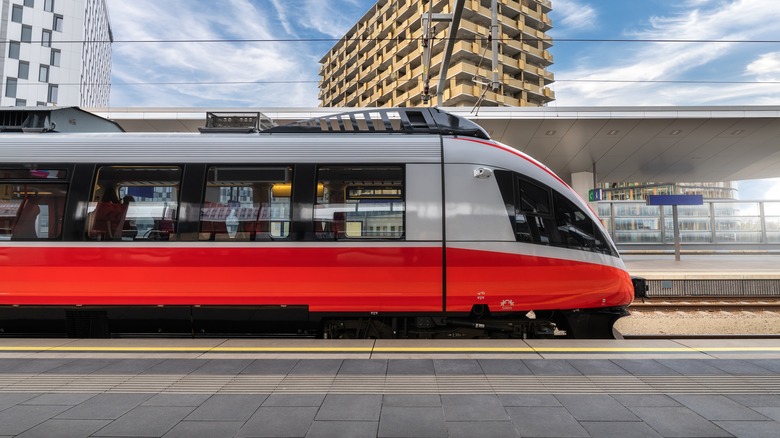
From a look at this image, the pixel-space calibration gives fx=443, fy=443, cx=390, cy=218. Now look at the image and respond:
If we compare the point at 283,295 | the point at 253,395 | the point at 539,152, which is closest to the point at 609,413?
the point at 253,395

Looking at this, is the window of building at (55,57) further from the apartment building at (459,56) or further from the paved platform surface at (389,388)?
the paved platform surface at (389,388)

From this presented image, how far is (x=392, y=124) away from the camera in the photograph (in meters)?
6.40

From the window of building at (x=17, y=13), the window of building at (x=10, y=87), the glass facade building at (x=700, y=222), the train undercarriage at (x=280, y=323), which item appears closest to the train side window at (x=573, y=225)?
the train undercarriage at (x=280, y=323)

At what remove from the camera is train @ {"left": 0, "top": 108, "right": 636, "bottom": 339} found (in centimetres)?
556

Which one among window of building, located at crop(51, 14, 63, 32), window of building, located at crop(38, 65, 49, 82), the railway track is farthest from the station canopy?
window of building, located at crop(51, 14, 63, 32)

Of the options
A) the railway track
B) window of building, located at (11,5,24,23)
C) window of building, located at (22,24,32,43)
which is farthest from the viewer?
window of building, located at (22,24,32,43)

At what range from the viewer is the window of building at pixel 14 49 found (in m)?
44.4

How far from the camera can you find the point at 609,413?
3.26 m

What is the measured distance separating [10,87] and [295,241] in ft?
180

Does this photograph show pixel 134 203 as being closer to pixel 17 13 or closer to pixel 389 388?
pixel 389 388

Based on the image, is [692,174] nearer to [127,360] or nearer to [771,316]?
[771,316]

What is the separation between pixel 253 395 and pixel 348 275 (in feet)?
6.99

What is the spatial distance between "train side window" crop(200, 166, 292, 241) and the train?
0.02 metres

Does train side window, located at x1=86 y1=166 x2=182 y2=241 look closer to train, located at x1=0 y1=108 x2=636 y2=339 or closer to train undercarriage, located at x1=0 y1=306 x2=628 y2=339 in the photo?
train, located at x1=0 y1=108 x2=636 y2=339
